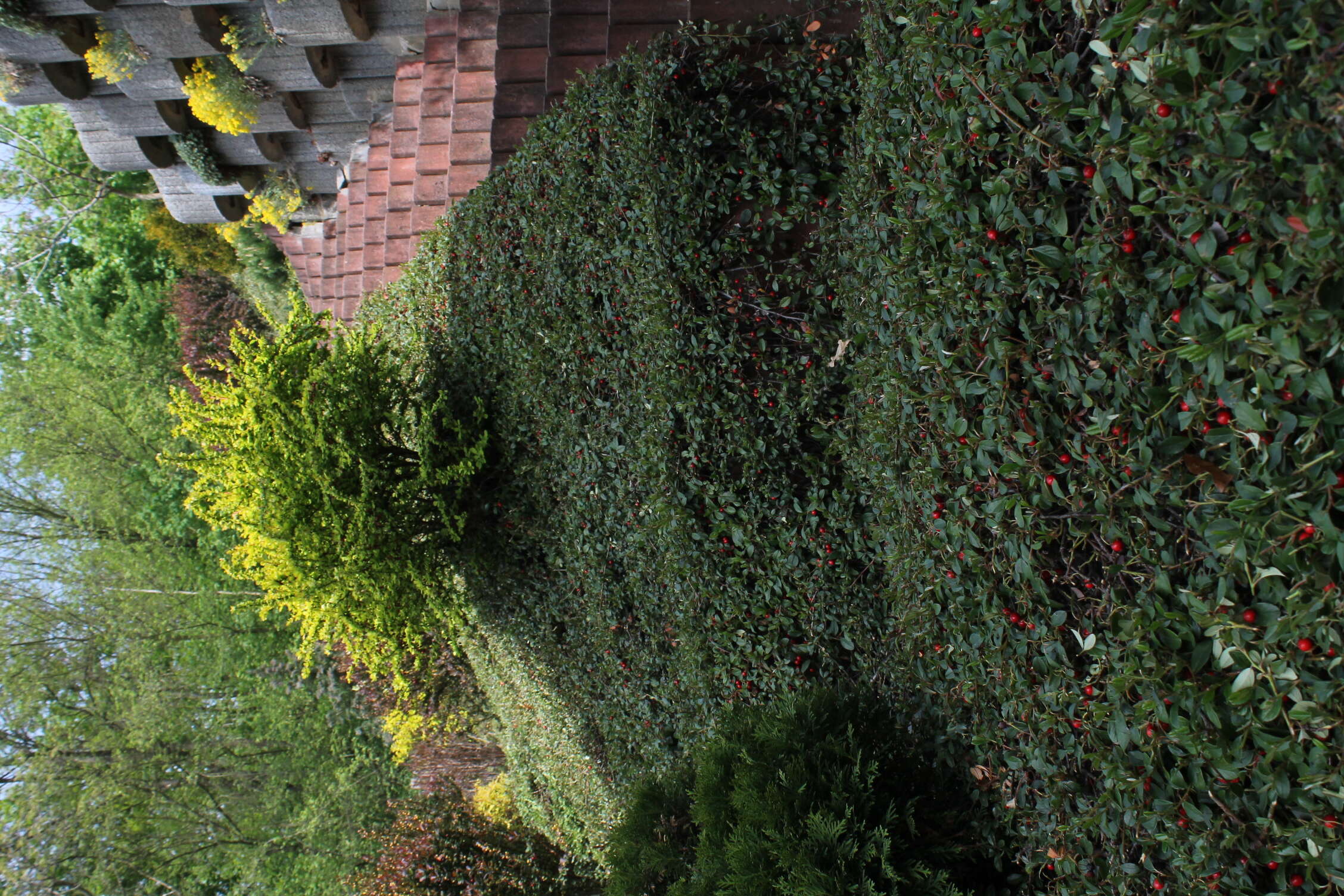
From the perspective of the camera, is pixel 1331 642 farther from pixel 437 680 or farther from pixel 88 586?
pixel 88 586

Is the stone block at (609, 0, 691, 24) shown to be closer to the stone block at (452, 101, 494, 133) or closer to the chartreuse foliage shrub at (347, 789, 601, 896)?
the stone block at (452, 101, 494, 133)

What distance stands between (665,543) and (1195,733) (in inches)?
103

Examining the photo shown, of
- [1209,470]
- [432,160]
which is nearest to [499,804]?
[432,160]

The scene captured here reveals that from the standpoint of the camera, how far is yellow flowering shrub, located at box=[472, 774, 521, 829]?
7.88m

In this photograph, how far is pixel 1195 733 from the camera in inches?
73.4

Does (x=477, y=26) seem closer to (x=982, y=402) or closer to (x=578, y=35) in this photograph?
(x=578, y=35)

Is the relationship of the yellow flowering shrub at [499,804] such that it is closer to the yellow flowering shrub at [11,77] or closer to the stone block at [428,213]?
the stone block at [428,213]

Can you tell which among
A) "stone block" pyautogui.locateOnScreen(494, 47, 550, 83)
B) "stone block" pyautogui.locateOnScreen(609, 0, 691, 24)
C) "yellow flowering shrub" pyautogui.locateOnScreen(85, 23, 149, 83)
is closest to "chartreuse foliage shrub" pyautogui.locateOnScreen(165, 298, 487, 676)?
"stone block" pyautogui.locateOnScreen(494, 47, 550, 83)

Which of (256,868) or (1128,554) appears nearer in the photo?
(1128,554)

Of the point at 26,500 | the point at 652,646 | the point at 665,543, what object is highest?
the point at 665,543

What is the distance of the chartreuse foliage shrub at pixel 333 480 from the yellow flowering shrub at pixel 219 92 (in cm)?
200

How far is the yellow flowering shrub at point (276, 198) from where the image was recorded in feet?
25.8

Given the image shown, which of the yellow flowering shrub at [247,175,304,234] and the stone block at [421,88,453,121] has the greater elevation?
the stone block at [421,88,453,121]

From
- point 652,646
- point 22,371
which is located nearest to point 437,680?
point 652,646
